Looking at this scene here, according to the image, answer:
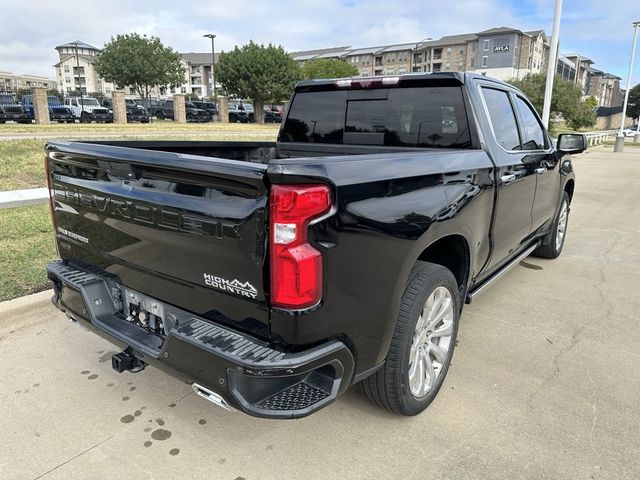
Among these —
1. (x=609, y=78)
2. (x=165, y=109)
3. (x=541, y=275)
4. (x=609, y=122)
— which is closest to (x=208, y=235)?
(x=541, y=275)

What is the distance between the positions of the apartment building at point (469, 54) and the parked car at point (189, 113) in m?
49.7

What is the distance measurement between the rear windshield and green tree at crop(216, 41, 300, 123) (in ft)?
140

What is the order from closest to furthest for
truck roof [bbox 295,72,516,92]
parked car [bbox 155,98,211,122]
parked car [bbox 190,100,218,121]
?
truck roof [bbox 295,72,516,92] < parked car [bbox 155,98,211,122] < parked car [bbox 190,100,218,121]

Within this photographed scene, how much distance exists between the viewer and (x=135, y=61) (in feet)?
159

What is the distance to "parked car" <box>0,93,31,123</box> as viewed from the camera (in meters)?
30.3

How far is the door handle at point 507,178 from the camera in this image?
3402 millimetres

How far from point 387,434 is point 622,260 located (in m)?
4.76

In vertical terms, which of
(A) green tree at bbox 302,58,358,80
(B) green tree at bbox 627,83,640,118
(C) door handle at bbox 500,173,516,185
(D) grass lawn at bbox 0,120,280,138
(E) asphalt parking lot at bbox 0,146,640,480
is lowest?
(E) asphalt parking lot at bbox 0,146,640,480

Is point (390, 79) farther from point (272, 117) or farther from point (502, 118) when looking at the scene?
point (272, 117)

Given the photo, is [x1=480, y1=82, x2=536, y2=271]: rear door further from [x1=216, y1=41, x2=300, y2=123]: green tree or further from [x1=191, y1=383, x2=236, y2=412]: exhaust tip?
[x1=216, y1=41, x2=300, y2=123]: green tree

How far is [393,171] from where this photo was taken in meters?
2.29

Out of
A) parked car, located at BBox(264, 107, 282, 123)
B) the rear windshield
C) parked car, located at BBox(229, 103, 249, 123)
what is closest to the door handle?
the rear windshield

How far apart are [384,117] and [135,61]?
5107 cm

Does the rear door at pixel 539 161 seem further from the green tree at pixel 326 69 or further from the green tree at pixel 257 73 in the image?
the green tree at pixel 326 69
